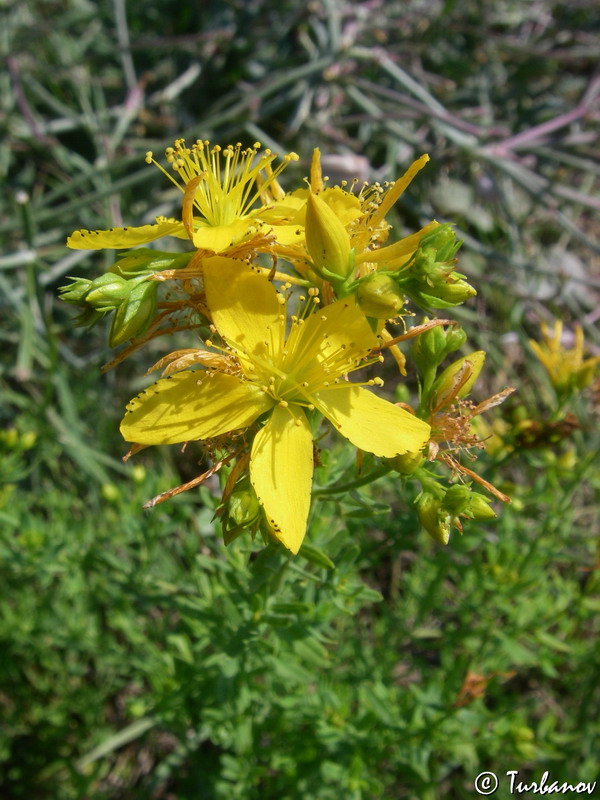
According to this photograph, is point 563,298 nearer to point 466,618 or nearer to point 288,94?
point 288,94

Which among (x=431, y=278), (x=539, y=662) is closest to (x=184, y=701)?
(x=539, y=662)

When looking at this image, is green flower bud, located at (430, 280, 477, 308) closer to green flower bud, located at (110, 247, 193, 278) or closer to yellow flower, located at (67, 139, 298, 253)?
yellow flower, located at (67, 139, 298, 253)

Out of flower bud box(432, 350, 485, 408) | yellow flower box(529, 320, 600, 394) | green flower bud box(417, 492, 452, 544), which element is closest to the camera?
green flower bud box(417, 492, 452, 544)

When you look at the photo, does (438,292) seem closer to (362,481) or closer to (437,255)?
(437,255)

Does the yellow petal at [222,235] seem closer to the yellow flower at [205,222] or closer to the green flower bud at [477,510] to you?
the yellow flower at [205,222]

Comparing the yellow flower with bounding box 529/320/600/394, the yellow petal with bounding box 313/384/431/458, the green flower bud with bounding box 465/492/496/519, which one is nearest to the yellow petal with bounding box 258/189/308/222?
the yellow petal with bounding box 313/384/431/458

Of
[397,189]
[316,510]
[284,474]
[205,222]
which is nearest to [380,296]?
[397,189]

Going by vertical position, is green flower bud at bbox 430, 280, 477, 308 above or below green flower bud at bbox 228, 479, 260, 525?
above
